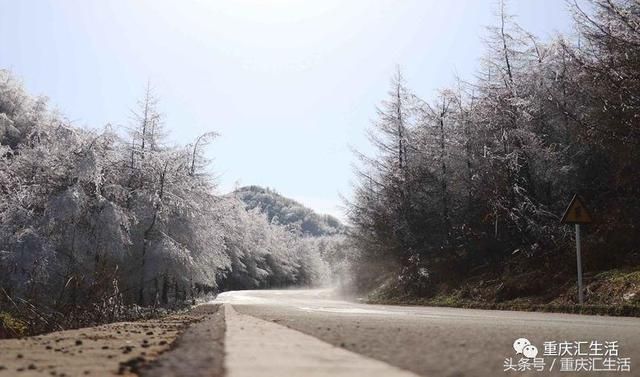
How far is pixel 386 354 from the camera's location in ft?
12.2

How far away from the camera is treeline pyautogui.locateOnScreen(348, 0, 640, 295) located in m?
15.8

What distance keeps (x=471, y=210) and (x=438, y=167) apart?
290 cm

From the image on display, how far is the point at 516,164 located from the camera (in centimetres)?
2056

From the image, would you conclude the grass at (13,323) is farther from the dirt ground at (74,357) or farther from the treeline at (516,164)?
the treeline at (516,164)

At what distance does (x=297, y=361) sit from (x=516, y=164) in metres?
19.1

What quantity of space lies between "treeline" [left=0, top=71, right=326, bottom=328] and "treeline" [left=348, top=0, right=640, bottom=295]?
9.60m

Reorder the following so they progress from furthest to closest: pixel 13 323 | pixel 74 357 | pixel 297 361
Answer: pixel 13 323
pixel 74 357
pixel 297 361

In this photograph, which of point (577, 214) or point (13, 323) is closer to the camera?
point (13, 323)

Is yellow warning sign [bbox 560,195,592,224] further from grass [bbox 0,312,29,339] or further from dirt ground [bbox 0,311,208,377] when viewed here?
grass [bbox 0,312,29,339]

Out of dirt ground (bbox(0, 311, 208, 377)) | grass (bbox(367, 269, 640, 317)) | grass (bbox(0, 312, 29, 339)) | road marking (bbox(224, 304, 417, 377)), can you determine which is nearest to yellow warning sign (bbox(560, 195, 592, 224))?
grass (bbox(367, 269, 640, 317))

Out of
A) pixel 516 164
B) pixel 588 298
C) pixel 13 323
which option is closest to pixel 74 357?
pixel 13 323

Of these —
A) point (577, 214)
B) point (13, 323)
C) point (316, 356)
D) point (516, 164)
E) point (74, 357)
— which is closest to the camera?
point (316, 356)

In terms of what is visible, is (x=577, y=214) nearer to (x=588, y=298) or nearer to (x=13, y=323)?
(x=588, y=298)

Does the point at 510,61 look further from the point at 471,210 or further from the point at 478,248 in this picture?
the point at 478,248
